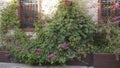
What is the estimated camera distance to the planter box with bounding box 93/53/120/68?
709 cm

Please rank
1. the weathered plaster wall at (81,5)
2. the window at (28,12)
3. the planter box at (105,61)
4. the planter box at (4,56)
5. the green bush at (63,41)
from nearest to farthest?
the planter box at (105,61) < the green bush at (63,41) < the planter box at (4,56) < the weathered plaster wall at (81,5) < the window at (28,12)

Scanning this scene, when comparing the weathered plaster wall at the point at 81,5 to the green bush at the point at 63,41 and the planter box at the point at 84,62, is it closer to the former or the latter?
the green bush at the point at 63,41

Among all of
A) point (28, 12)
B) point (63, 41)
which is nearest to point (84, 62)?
point (63, 41)

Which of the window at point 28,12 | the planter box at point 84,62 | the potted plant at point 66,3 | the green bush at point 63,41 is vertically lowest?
the planter box at point 84,62

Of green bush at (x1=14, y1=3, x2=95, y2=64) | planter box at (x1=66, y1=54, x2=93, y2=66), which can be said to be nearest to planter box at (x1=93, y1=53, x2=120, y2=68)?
planter box at (x1=66, y1=54, x2=93, y2=66)

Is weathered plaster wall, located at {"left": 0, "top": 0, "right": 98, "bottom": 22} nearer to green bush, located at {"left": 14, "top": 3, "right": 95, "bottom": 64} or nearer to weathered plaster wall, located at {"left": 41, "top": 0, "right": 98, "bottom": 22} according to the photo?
weathered plaster wall, located at {"left": 41, "top": 0, "right": 98, "bottom": 22}

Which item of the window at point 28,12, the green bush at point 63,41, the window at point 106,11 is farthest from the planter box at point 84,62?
the window at point 28,12

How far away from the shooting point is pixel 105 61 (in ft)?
23.4

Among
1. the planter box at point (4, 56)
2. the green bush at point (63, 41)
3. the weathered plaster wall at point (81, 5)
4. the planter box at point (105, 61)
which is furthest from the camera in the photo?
the weathered plaster wall at point (81, 5)

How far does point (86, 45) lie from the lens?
24.6 feet

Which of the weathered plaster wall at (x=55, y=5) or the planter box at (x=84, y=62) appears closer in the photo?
the planter box at (x=84, y=62)

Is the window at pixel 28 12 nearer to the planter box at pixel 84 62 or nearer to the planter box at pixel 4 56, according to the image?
the planter box at pixel 4 56

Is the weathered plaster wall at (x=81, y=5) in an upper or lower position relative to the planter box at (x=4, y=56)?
upper

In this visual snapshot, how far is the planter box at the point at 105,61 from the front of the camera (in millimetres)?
7090
